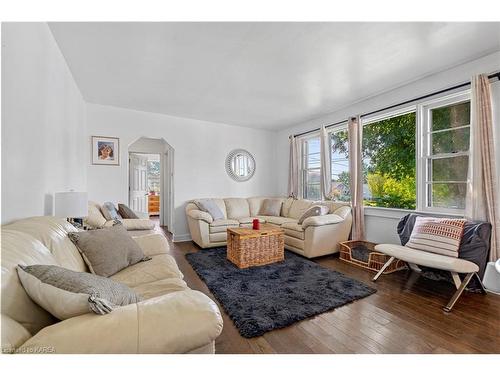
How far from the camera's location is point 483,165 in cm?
241

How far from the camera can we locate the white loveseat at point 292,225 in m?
3.45

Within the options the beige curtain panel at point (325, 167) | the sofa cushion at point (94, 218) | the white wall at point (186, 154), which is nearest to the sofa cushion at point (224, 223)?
the white wall at point (186, 154)

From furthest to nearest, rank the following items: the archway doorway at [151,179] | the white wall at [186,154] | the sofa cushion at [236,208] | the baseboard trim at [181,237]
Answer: the archway doorway at [151,179]
the sofa cushion at [236,208]
the baseboard trim at [181,237]
the white wall at [186,154]

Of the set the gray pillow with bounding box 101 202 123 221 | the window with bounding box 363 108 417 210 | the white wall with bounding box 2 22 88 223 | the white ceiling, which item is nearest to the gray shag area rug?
the gray pillow with bounding box 101 202 123 221

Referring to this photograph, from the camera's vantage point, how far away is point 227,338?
1644 millimetres

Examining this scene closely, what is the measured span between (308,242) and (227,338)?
2.07 m

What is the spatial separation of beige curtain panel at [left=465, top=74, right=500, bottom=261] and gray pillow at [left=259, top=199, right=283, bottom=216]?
3.04 m

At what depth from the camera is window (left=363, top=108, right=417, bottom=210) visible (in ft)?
10.8

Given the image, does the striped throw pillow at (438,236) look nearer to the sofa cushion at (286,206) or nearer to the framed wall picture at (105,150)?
the sofa cushion at (286,206)

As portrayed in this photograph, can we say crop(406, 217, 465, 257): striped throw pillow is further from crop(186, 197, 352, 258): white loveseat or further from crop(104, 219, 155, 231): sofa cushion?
crop(104, 219, 155, 231): sofa cushion
